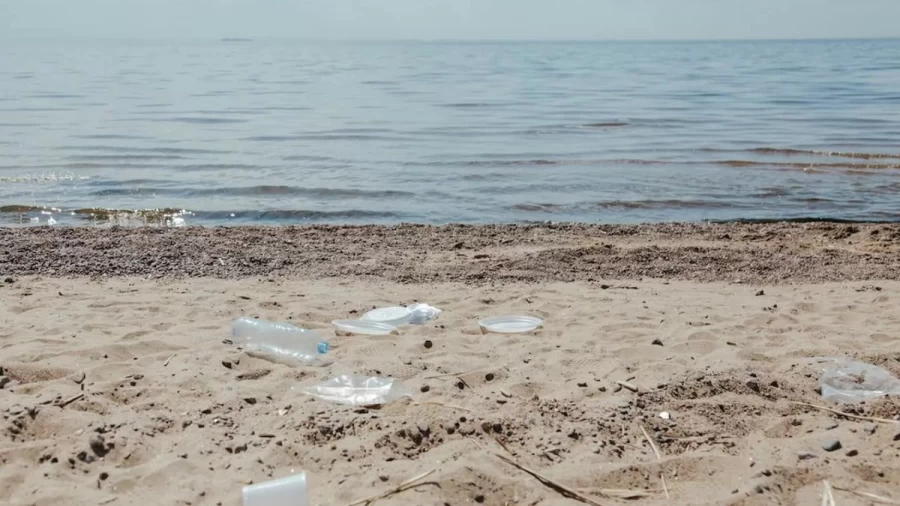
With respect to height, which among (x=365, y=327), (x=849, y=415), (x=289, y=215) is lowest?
(x=289, y=215)

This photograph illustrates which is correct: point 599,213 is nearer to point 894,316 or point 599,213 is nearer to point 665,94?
point 894,316

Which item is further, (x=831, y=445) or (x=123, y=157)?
(x=123, y=157)

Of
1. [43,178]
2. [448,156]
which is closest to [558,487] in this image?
[43,178]

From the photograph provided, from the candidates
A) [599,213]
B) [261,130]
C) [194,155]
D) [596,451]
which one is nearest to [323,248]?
[599,213]

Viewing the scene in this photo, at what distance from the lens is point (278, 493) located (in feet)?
8.84

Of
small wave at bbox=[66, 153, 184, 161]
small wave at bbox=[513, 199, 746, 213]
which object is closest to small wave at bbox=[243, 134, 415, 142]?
small wave at bbox=[66, 153, 184, 161]

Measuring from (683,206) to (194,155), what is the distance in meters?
7.83

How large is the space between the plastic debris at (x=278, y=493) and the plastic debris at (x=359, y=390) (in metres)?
0.74

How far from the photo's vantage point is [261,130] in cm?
1597

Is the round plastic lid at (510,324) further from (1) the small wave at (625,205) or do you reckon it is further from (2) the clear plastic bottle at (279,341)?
(1) the small wave at (625,205)

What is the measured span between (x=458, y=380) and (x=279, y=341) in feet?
3.70

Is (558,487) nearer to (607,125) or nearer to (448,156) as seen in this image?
(448,156)

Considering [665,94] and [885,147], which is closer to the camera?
[885,147]

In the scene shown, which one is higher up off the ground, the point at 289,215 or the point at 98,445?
the point at 98,445
